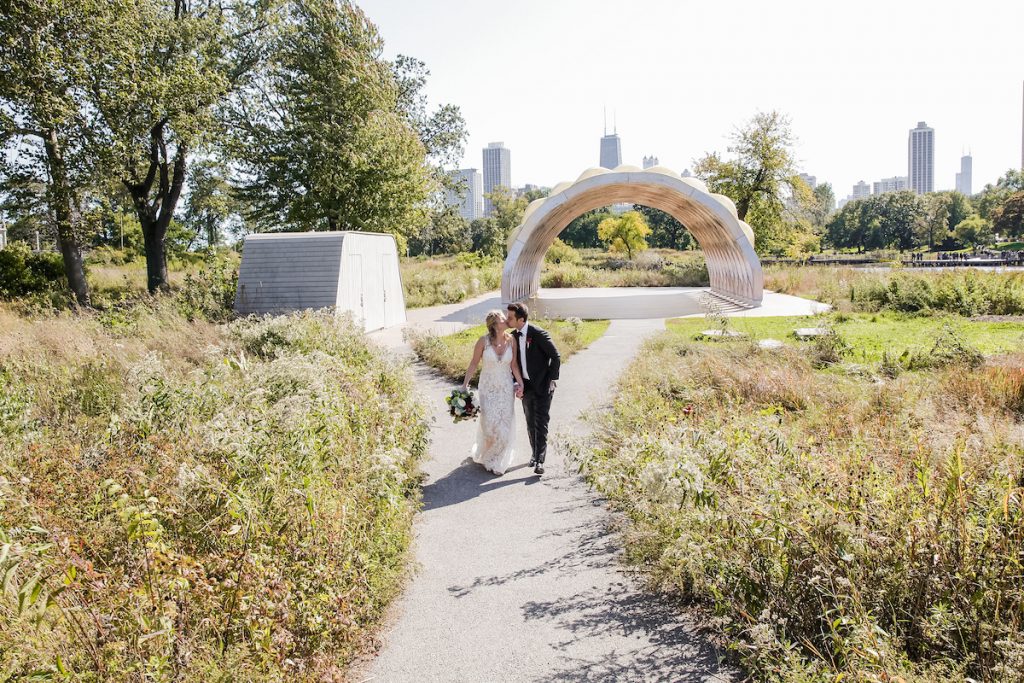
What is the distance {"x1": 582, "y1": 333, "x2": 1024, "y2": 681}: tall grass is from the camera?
3.26m

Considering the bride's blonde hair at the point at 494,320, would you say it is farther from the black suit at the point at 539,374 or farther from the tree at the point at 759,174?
the tree at the point at 759,174

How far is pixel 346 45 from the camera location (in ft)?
97.1

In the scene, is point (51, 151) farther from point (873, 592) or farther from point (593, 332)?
point (873, 592)

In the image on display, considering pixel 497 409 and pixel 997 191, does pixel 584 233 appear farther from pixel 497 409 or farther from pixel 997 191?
pixel 497 409

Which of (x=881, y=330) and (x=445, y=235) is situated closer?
(x=881, y=330)

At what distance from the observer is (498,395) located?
24.3 feet

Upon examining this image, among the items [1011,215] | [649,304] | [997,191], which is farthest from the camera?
[997,191]

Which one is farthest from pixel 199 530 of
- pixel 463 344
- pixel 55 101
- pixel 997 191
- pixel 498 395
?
pixel 997 191

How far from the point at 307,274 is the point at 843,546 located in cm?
1594

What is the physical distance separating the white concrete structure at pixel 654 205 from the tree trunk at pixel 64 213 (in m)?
12.2

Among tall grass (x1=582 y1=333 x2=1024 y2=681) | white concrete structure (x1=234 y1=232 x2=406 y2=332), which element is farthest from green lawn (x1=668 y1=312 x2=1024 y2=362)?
white concrete structure (x1=234 y1=232 x2=406 y2=332)

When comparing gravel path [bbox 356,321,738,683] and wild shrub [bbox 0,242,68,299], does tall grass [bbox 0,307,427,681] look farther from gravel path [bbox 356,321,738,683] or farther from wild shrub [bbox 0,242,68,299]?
wild shrub [bbox 0,242,68,299]

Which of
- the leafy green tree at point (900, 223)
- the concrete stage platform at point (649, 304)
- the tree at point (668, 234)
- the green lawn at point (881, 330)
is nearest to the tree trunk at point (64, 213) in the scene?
the concrete stage platform at point (649, 304)

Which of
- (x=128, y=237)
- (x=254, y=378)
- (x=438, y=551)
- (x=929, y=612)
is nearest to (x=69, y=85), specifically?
(x=254, y=378)
